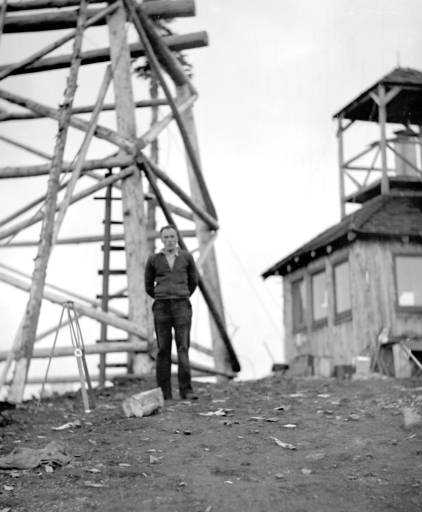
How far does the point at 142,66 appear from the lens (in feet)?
89.2

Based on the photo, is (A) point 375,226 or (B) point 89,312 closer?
(B) point 89,312

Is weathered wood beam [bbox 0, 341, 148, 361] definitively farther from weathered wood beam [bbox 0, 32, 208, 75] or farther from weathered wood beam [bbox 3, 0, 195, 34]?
weathered wood beam [bbox 3, 0, 195, 34]

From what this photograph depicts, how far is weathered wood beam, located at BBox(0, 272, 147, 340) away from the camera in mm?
10031

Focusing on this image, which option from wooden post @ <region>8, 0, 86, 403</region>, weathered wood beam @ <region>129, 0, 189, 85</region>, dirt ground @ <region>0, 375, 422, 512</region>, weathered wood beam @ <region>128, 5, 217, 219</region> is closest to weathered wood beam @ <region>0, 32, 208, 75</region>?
weathered wood beam @ <region>129, 0, 189, 85</region>

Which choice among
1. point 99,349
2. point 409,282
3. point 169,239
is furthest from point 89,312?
point 409,282

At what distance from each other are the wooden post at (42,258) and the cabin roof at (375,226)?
858 cm

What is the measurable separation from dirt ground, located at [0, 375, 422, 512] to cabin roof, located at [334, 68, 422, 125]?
11.4 metres

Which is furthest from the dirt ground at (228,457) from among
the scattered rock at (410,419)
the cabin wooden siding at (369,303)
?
the cabin wooden siding at (369,303)

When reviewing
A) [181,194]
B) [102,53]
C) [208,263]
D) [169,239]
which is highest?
[102,53]

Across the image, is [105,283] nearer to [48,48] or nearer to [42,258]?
[42,258]

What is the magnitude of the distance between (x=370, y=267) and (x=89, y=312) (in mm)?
8917

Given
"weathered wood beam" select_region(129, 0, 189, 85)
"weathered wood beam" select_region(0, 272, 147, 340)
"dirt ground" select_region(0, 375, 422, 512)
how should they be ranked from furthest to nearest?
"weathered wood beam" select_region(129, 0, 189, 85)
"weathered wood beam" select_region(0, 272, 147, 340)
"dirt ground" select_region(0, 375, 422, 512)

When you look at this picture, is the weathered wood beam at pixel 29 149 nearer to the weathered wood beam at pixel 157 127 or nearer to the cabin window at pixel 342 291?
the weathered wood beam at pixel 157 127

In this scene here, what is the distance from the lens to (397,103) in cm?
1984
